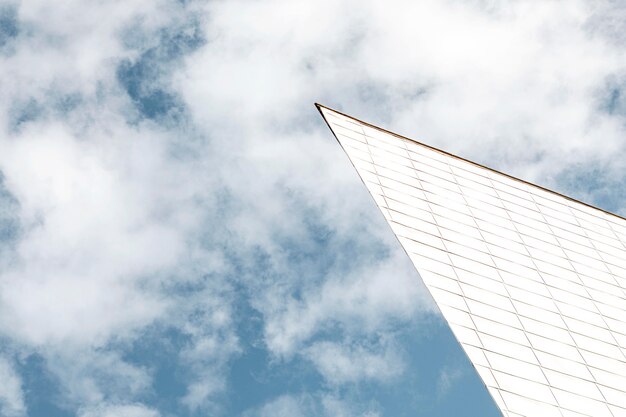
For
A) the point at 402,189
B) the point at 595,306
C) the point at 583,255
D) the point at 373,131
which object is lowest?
the point at 595,306

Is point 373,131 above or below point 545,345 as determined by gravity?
above

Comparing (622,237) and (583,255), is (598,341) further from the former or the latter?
(622,237)

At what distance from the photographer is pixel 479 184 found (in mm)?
27594

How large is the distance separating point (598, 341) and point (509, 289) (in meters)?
2.85

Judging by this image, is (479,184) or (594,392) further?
(479,184)

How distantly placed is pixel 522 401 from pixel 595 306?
7.24 metres

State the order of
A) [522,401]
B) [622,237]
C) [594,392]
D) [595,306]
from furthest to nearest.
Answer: [622,237] → [595,306] → [594,392] → [522,401]

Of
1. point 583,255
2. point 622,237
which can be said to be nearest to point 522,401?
point 583,255

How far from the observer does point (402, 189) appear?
23953 mm

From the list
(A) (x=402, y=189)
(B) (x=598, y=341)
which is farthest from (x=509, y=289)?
(A) (x=402, y=189)

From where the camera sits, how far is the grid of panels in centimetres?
1845

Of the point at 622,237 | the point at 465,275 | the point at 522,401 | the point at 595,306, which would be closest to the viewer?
the point at 522,401

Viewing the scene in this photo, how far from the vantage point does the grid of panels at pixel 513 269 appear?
1845 cm

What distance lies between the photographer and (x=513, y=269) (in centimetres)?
2283
